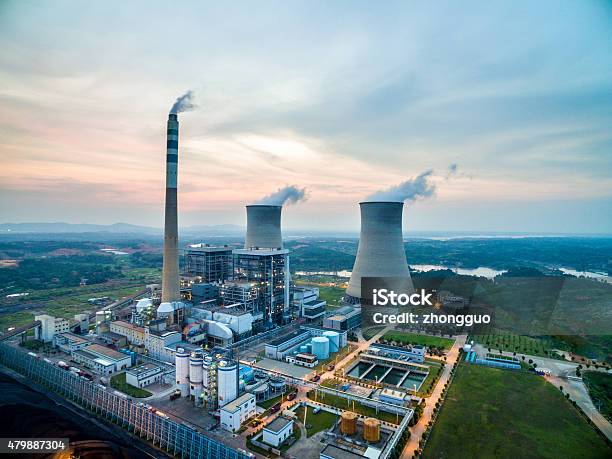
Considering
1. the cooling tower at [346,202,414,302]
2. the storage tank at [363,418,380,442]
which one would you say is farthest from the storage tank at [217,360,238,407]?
the cooling tower at [346,202,414,302]

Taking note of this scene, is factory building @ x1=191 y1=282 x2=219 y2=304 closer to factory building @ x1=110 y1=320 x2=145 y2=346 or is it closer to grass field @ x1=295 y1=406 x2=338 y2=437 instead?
factory building @ x1=110 y1=320 x2=145 y2=346

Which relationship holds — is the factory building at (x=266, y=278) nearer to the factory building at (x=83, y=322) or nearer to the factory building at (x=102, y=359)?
the factory building at (x=102, y=359)

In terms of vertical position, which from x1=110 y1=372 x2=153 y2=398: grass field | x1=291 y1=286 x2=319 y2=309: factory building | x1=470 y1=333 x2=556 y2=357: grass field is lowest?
x1=470 y1=333 x2=556 y2=357: grass field

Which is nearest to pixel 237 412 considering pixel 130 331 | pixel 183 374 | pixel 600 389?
pixel 183 374

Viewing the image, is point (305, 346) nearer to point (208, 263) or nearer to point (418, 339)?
point (418, 339)

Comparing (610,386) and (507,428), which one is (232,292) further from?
(610,386)

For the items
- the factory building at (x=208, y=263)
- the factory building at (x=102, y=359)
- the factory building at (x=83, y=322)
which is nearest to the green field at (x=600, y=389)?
the factory building at (x=102, y=359)
